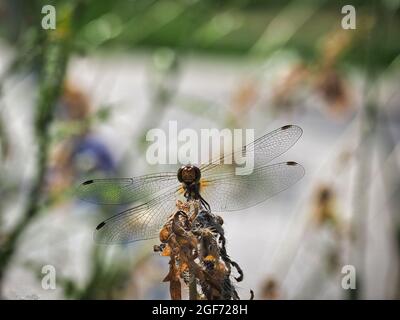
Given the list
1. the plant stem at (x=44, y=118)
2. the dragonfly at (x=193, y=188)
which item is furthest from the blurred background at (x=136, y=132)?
the dragonfly at (x=193, y=188)

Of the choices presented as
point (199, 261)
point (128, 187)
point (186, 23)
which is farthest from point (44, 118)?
point (186, 23)

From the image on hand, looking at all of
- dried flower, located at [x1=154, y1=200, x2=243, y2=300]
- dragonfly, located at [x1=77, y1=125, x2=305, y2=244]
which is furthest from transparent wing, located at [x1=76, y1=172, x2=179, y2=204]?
dried flower, located at [x1=154, y1=200, x2=243, y2=300]

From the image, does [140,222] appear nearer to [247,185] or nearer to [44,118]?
[247,185]

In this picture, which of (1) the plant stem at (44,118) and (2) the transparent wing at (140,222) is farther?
(1) the plant stem at (44,118)

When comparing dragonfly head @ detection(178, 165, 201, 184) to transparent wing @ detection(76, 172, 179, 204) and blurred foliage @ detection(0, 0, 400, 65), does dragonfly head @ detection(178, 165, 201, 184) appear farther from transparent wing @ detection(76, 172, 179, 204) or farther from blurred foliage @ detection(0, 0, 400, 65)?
blurred foliage @ detection(0, 0, 400, 65)

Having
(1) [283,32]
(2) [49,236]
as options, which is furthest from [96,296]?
(1) [283,32]

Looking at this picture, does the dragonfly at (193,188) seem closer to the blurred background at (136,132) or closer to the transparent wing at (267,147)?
the transparent wing at (267,147)
